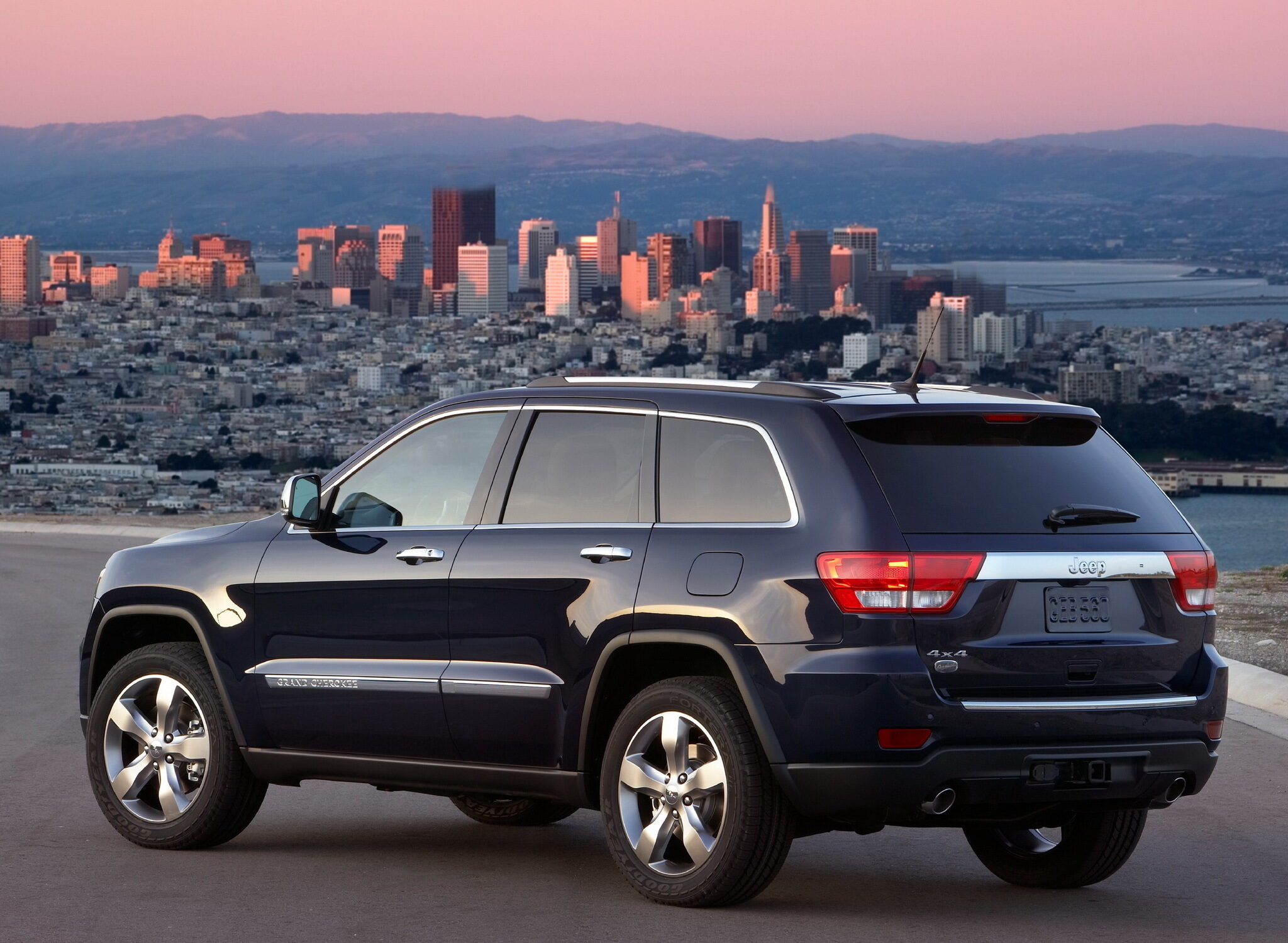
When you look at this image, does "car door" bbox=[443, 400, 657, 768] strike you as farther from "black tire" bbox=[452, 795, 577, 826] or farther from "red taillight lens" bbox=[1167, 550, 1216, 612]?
"red taillight lens" bbox=[1167, 550, 1216, 612]

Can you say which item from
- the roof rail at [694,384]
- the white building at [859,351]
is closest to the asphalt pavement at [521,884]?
the roof rail at [694,384]

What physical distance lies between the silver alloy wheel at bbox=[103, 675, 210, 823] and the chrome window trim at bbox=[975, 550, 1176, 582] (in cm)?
320

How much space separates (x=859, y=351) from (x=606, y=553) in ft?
333

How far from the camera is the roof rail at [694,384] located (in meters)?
6.68

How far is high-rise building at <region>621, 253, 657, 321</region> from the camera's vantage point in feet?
600

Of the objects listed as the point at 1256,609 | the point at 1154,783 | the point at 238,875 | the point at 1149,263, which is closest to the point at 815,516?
the point at 1154,783

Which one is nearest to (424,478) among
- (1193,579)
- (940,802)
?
(940,802)

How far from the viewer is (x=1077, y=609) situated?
6367mm

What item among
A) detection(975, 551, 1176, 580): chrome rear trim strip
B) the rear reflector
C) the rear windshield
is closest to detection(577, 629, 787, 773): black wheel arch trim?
the rear reflector

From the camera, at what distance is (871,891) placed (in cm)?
711

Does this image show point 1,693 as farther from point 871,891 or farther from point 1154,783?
point 1154,783

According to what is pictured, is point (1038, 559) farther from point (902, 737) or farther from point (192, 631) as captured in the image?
point (192, 631)

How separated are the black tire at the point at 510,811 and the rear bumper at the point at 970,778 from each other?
2.32 meters

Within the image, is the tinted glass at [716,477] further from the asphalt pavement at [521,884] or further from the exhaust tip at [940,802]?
the asphalt pavement at [521,884]
